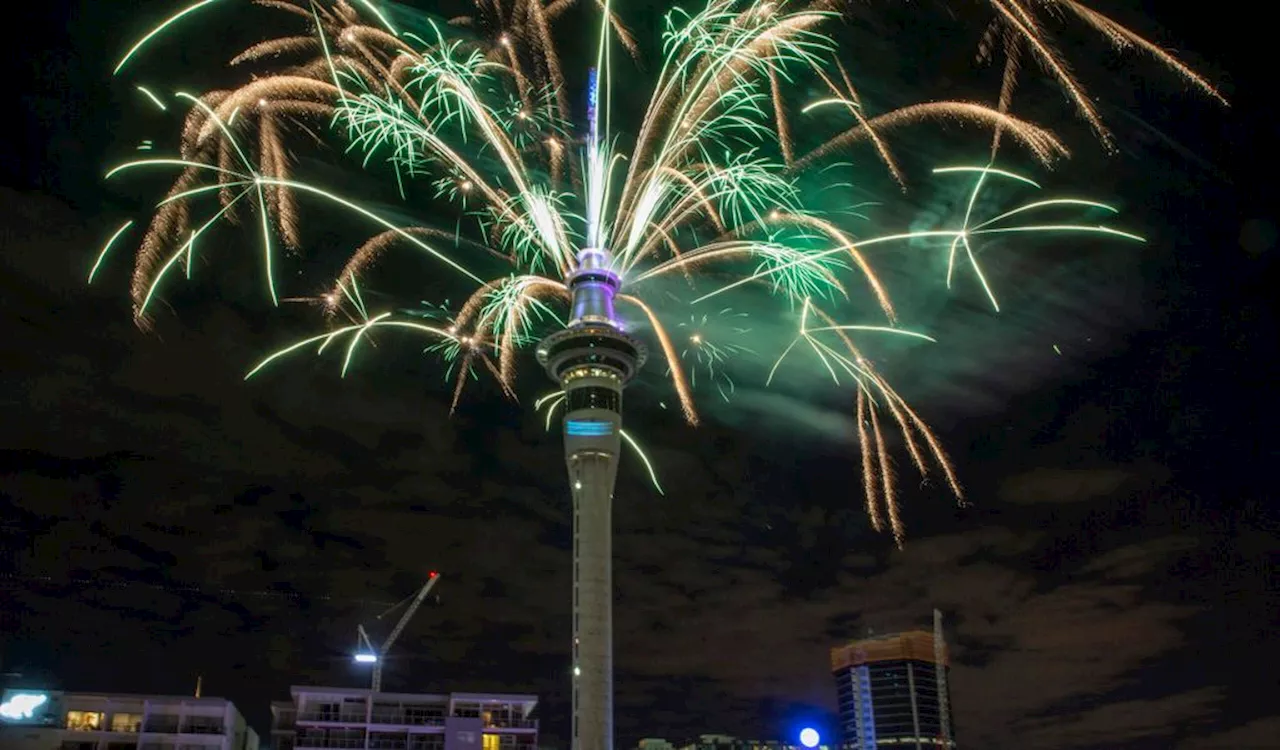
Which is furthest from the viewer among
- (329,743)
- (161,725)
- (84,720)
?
(329,743)

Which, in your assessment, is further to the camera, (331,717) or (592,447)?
(331,717)

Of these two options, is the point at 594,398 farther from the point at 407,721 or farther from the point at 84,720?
the point at 84,720

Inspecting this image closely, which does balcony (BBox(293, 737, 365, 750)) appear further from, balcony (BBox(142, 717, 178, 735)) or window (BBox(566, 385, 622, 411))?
window (BBox(566, 385, 622, 411))


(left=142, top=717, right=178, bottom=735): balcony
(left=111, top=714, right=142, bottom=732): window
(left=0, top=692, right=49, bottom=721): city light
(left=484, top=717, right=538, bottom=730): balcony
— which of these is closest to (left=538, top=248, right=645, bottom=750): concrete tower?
(left=484, top=717, right=538, bottom=730): balcony

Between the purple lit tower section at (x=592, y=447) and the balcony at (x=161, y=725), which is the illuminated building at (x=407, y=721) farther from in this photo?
the purple lit tower section at (x=592, y=447)

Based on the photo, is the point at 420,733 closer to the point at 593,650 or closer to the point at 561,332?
the point at 593,650

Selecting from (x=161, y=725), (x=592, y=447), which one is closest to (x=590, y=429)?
(x=592, y=447)
